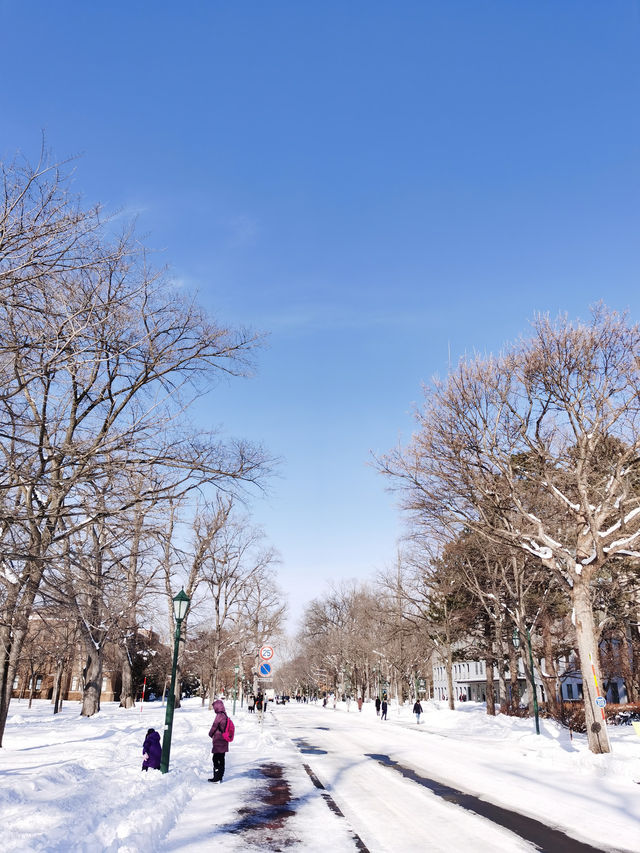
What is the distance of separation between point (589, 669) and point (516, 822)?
9.73 m

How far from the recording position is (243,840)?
798cm

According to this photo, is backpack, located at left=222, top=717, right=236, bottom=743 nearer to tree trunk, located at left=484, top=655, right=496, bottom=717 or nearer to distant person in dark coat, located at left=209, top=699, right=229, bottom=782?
distant person in dark coat, located at left=209, top=699, right=229, bottom=782

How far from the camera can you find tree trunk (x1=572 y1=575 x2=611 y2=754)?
17125mm

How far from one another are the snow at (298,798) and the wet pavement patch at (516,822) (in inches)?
8.7

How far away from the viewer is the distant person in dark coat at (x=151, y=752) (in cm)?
1243

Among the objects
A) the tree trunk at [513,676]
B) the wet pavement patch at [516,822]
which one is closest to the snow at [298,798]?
the wet pavement patch at [516,822]

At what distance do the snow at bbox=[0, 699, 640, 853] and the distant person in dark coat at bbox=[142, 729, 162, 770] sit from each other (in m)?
0.24

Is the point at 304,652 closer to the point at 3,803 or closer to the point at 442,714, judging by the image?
the point at 442,714

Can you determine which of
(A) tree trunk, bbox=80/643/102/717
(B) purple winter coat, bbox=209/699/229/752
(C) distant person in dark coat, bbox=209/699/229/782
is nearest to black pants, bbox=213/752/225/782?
(C) distant person in dark coat, bbox=209/699/229/782

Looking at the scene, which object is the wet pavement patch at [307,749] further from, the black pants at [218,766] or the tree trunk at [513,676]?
the tree trunk at [513,676]

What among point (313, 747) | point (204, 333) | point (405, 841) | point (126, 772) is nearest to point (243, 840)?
point (405, 841)

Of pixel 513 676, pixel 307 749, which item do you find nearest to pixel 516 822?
pixel 307 749

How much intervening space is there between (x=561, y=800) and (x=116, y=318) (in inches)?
458

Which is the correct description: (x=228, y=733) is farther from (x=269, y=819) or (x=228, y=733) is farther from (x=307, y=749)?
(x=307, y=749)
